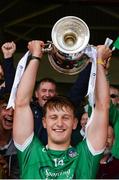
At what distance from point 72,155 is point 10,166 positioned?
26.6 inches

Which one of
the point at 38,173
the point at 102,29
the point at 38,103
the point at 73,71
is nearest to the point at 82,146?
the point at 38,173

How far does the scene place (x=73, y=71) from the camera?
3.54 metres

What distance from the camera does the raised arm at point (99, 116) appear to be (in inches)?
126

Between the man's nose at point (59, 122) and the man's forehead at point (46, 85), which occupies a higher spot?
the man's forehead at point (46, 85)

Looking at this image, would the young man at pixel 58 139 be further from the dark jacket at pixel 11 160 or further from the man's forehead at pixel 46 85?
the man's forehead at pixel 46 85

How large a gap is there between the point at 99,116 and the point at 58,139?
285 millimetres

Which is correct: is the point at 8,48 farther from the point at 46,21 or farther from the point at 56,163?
the point at 46,21

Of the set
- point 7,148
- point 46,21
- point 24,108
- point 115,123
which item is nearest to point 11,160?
point 7,148

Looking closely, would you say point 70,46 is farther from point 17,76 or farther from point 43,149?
point 43,149

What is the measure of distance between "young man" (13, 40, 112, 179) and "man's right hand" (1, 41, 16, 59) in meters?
0.57

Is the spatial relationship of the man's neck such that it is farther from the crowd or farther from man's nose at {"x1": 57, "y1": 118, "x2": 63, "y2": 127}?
man's nose at {"x1": 57, "y1": 118, "x2": 63, "y2": 127}

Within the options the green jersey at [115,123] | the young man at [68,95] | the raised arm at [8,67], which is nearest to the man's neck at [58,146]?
the young man at [68,95]

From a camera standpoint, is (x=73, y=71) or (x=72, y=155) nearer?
(x=72, y=155)

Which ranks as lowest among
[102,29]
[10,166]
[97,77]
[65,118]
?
[10,166]
